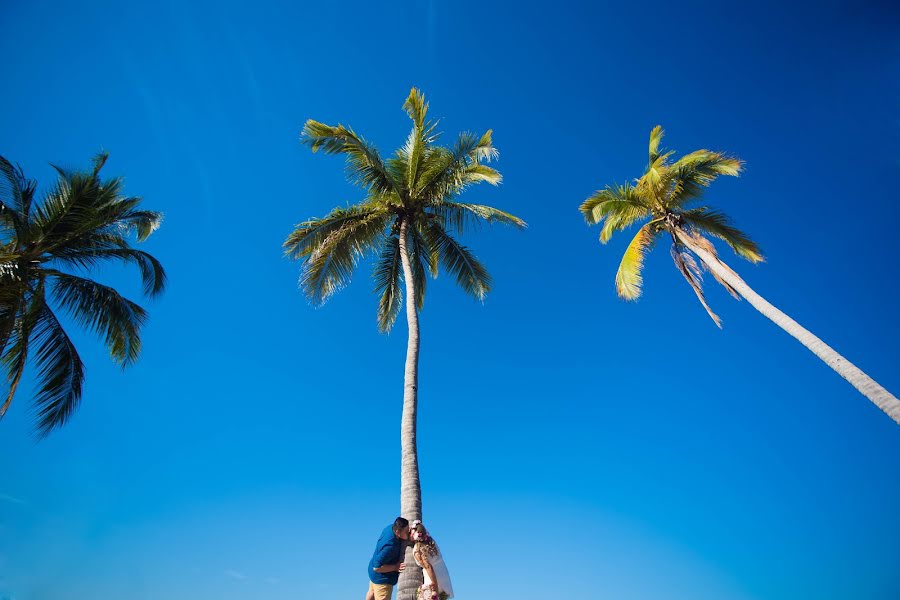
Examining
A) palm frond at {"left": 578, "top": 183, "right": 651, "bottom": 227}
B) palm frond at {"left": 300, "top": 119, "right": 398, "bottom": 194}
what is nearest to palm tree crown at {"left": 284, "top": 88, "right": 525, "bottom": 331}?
palm frond at {"left": 300, "top": 119, "right": 398, "bottom": 194}

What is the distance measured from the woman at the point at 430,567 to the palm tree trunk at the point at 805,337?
917cm

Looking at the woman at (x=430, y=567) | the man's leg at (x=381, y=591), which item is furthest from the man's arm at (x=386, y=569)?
the woman at (x=430, y=567)

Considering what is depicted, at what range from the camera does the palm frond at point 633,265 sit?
49.3ft

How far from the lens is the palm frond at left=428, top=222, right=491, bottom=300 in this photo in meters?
14.2

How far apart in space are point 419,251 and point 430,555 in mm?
10368

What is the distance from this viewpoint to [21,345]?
12266 mm

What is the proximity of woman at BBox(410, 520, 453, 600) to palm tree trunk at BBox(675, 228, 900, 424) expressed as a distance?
30.1 feet

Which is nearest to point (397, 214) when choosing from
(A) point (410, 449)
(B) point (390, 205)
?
(B) point (390, 205)

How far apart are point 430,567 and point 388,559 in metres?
1.19

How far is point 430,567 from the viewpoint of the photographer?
16.2ft

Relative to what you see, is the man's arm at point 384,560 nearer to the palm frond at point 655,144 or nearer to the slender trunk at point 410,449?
the slender trunk at point 410,449

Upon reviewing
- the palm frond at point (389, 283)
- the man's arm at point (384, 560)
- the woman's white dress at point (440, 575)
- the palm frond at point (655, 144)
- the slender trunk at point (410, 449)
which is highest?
the palm frond at point (655, 144)

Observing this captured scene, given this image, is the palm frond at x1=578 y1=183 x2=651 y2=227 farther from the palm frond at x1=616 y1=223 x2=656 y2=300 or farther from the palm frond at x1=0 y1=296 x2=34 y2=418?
the palm frond at x1=0 y1=296 x2=34 y2=418

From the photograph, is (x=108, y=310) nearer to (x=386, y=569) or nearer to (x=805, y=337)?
(x=386, y=569)
